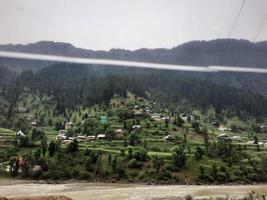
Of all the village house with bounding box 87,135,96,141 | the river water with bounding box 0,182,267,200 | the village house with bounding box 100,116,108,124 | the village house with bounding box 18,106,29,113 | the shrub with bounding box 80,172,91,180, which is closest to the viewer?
the river water with bounding box 0,182,267,200

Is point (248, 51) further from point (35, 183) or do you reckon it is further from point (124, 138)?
point (35, 183)

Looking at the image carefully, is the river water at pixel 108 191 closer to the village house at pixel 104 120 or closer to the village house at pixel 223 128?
the village house at pixel 104 120

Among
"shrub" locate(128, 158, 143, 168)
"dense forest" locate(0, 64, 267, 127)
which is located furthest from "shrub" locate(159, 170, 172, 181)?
"dense forest" locate(0, 64, 267, 127)

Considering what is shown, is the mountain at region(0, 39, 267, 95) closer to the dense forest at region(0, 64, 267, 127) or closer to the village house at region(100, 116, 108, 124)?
the dense forest at region(0, 64, 267, 127)

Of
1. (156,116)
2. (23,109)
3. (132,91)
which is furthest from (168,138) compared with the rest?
(23,109)

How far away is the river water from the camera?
2893 cm

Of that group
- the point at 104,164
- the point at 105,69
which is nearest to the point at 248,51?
the point at 105,69

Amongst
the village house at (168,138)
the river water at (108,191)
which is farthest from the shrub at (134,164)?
the village house at (168,138)

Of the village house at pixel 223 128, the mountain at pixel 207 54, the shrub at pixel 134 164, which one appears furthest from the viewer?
the mountain at pixel 207 54

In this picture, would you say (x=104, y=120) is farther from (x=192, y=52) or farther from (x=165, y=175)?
(x=192, y=52)

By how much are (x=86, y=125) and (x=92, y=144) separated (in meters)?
9.39

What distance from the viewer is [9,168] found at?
41.5m

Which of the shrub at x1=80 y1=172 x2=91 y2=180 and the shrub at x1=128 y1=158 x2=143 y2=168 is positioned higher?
the shrub at x1=128 y1=158 x2=143 y2=168

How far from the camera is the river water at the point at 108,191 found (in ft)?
94.9
